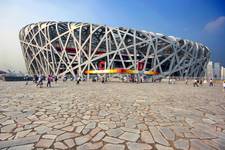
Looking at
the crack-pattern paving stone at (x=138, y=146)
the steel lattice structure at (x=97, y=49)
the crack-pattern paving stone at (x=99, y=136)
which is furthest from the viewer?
the steel lattice structure at (x=97, y=49)

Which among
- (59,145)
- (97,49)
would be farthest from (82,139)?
(97,49)

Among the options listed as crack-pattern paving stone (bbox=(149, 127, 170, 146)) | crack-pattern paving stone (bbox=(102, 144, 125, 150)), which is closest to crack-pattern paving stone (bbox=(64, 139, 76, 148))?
crack-pattern paving stone (bbox=(102, 144, 125, 150))

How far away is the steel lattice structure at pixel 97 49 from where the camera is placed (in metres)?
47.8

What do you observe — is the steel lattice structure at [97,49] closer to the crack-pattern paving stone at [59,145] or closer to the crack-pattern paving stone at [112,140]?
the crack-pattern paving stone at [112,140]

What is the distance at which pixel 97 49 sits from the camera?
1908 inches

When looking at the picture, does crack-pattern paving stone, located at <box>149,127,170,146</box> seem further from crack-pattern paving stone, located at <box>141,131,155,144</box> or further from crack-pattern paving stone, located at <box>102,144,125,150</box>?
crack-pattern paving stone, located at <box>102,144,125,150</box>

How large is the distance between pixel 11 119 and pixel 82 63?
43.8 meters

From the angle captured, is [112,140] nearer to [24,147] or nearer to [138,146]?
[138,146]

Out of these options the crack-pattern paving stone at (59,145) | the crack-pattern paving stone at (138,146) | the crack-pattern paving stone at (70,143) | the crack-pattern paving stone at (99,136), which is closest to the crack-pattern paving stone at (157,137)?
the crack-pattern paving stone at (138,146)

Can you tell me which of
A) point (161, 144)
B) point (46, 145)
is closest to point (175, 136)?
point (161, 144)

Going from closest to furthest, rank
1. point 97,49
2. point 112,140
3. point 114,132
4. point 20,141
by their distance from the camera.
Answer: point 20,141 → point 112,140 → point 114,132 → point 97,49

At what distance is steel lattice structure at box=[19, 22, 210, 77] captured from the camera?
47812mm

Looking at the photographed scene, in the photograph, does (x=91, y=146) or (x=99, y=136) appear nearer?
(x=91, y=146)

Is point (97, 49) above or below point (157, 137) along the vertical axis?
above
